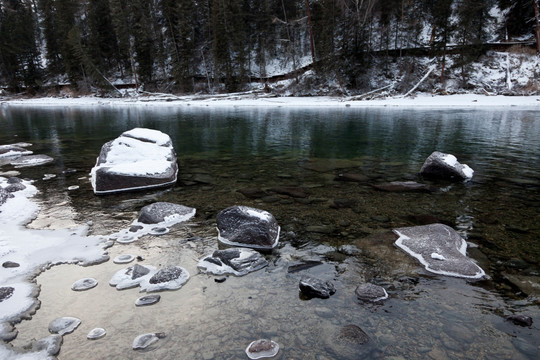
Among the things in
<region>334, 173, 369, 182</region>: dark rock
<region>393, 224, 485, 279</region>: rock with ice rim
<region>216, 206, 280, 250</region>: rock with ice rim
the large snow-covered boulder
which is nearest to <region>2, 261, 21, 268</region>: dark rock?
<region>216, 206, 280, 250</region>: rock with ice rim

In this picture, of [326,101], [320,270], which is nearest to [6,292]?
[320,270]

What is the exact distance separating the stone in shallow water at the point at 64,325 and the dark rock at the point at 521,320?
14.1ft

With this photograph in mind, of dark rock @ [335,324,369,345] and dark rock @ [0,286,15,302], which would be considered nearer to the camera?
dark rock @ [335,324,369,345]

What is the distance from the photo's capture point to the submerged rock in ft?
34.1

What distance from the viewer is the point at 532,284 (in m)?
3.76

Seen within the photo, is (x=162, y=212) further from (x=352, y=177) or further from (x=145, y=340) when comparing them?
(x=352, y=177)

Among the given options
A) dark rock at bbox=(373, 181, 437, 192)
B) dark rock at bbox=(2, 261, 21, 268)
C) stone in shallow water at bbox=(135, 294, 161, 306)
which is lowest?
stone in shallow water at bbox=(135, 294, 161, 306)

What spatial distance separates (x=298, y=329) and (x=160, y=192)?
5.33 metres

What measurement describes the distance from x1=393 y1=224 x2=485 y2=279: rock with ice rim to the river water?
6.2 inches

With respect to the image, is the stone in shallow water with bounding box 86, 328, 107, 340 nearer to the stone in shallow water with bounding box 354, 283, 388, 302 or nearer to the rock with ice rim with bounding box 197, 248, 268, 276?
the rock with ice rim with bounding box 197, 248, 268, 276

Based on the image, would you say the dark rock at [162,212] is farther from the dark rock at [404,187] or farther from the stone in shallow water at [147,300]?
the dark rock at [404,187]

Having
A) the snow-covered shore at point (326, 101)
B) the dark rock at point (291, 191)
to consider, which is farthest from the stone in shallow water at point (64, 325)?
the snow-covered shore at point (326, 101)

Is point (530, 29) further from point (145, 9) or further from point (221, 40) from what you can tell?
point (145, 9)

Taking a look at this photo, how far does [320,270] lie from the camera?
4.20m
